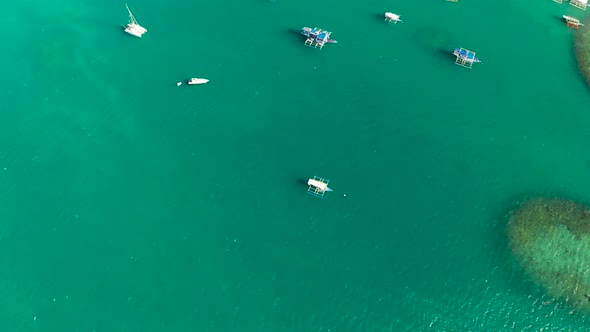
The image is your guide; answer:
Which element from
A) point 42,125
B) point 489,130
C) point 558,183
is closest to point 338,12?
point 489,130

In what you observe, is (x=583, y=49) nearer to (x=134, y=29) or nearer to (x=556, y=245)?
(x=556, y=245)

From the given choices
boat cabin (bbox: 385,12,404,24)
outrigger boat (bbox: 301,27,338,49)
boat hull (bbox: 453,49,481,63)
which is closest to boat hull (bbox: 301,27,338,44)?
outrigger boat (bbox: 301,27,338,49)

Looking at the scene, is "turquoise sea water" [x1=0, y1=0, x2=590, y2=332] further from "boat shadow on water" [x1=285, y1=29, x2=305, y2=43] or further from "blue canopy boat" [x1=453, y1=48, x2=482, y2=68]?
"blue canopy boat" [x1=453, y1=48, x2=482, y2=68]

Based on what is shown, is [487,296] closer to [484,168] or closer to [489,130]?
[484,168]

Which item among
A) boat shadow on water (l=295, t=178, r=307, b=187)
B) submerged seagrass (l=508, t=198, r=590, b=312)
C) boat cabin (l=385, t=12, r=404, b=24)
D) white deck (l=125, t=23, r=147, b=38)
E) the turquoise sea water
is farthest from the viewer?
boat cabin (l=385, t=12, r=404, b=24)

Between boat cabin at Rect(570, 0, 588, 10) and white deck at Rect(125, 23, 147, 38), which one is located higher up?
boat cabin at Rect(570, 0, 588, 10)

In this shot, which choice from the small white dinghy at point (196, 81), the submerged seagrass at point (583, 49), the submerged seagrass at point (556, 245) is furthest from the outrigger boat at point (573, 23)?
the small white dinghy at point (196, 81)

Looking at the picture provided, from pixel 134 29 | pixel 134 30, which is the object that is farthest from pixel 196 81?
pixel 134 29

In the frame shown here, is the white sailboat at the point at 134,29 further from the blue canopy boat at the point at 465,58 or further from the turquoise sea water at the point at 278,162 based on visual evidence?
the blue canopy boat at the point at 465,58
